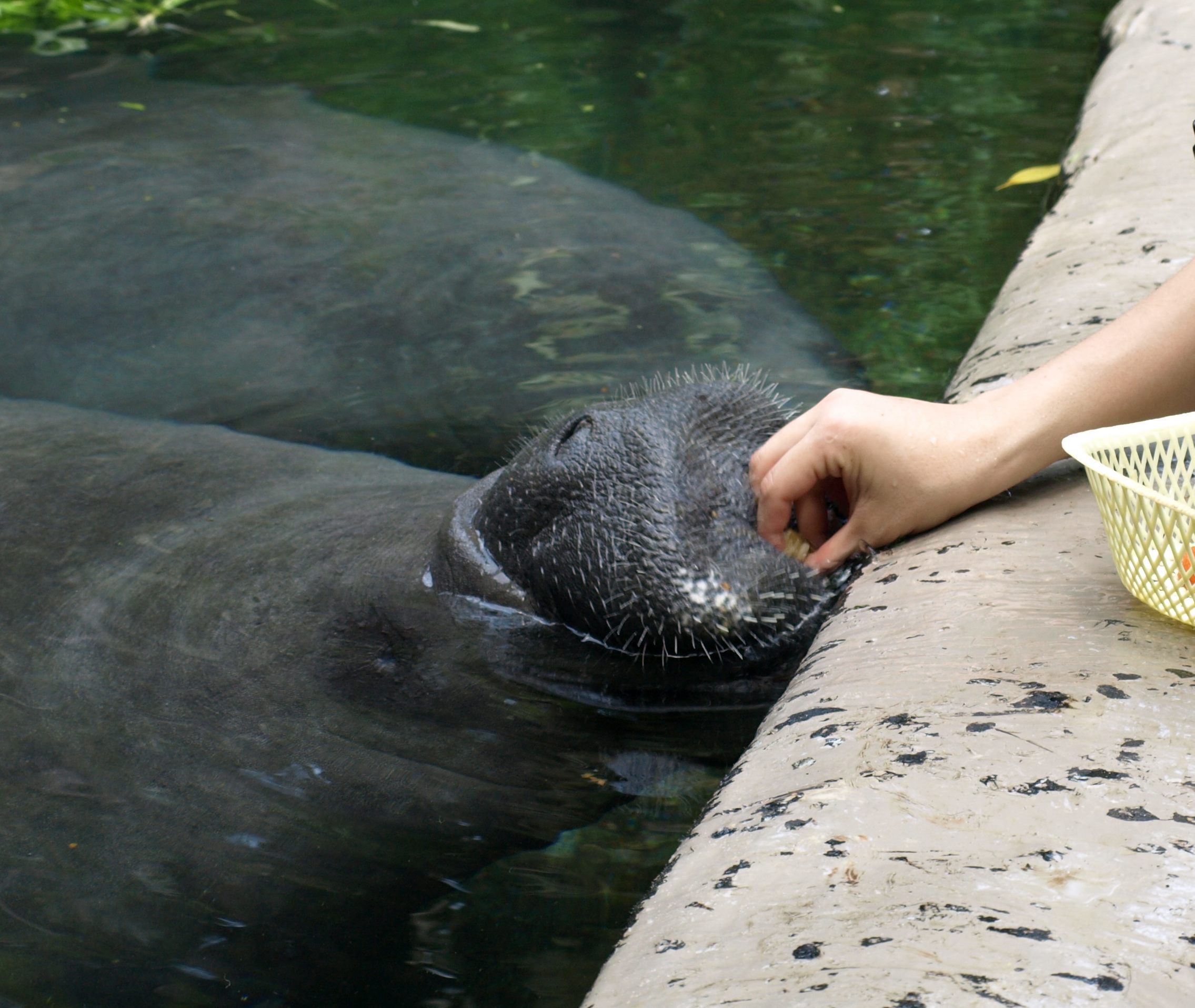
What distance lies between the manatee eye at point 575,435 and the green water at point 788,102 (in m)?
1.68

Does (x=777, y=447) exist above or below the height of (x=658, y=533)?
above

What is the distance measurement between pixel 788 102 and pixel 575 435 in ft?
14.4

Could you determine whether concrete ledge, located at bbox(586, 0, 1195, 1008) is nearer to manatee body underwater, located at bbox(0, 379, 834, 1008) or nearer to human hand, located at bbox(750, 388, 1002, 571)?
human hand, located at bbox(750, 388, 1002, 571)

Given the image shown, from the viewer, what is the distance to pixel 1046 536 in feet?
7.04

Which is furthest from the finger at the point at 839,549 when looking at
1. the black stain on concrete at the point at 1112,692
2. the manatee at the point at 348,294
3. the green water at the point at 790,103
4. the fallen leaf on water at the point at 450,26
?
the fallen leaf on water at the point at 450,26

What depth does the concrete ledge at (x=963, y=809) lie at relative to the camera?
46.5 inches

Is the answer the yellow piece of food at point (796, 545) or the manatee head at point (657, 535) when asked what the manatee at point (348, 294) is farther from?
the yellow piece of food at point (796, 545)

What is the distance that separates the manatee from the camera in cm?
374

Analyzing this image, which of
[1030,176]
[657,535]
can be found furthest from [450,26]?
[657,535]

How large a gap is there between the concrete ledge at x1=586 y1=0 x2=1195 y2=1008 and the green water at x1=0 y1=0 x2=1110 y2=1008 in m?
2.03

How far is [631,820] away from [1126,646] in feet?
2.85

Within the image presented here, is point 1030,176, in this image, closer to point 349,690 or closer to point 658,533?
point 658,533

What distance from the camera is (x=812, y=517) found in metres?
2.35

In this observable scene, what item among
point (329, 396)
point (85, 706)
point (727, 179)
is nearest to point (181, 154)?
point (329, 396)
